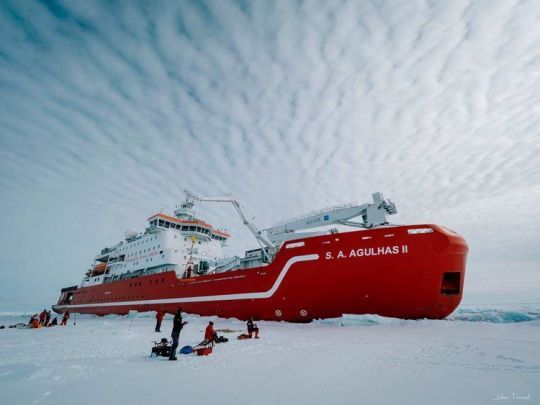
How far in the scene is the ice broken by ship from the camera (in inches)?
429

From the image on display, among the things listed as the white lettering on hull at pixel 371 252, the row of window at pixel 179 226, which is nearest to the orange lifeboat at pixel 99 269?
the row of window at pixel 179 226

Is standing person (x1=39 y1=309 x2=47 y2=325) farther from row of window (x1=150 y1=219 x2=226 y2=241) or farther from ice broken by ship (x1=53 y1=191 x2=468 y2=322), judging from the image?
row of window (x1=150 y1=219 x2=226 y2=241)

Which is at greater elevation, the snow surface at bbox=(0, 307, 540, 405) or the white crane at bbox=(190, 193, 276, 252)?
the white crane at bbox=(190, 193, 276, 252)

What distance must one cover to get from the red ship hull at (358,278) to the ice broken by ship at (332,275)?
0.04m

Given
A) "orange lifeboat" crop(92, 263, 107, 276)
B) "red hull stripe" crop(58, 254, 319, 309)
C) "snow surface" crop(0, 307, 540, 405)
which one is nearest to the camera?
"snow surface" crop(0, 307, 540, 405)

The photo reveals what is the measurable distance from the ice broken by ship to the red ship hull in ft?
0.13

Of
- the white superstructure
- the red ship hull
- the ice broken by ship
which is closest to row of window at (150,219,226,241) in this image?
the white superstructure

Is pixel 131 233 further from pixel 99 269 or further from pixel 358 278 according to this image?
pixel 358 278

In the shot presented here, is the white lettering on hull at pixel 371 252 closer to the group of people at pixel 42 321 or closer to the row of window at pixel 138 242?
the group of people at pixel 42 321

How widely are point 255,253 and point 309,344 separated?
10432mm

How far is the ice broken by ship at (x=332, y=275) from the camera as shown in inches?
429

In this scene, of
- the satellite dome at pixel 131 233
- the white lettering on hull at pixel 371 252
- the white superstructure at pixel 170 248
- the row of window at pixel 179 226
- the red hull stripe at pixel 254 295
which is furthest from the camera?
the satellite dome at pixel 131 233

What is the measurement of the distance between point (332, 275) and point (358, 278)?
3.82ft

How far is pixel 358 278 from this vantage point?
11.6 metres
